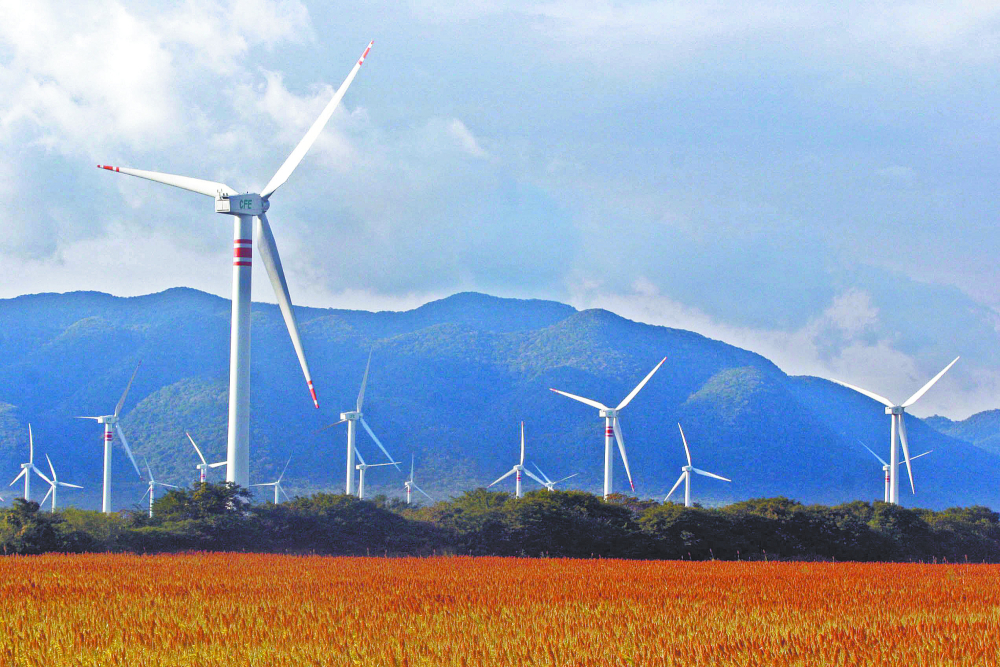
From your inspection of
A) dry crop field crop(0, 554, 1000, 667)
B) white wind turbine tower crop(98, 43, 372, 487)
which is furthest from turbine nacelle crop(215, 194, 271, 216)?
dry crop field crop(0, 554, 1000, 667)

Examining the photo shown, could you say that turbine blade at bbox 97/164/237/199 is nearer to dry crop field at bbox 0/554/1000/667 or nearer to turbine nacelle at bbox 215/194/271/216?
turbine nacelle at bbox 215/194/271/216

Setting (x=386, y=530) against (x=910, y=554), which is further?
(x=910, y=554)

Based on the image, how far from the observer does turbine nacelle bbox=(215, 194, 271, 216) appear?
74.6 m

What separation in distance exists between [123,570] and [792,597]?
2299 centimetres

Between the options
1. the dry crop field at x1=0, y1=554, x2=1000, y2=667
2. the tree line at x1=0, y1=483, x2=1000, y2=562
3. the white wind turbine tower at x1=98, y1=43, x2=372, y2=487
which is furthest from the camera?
the white wind turbine tower at x1=98, y1=43, x2=372, y2=487

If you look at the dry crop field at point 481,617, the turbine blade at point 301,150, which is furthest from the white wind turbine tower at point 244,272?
the dry crop field at point 481,617

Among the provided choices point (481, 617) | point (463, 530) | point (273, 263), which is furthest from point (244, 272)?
point (481, 617)

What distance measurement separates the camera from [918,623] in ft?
87.4

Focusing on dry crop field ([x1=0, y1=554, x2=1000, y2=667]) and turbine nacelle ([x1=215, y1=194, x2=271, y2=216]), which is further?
turbine nacelle ([x1=215, y1=194, x2=271, y2=216])

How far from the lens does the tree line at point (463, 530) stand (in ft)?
203

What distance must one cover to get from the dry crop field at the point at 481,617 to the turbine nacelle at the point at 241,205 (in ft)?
110

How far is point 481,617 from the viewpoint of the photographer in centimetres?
2719

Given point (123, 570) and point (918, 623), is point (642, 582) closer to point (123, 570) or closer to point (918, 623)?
point (918, 623)

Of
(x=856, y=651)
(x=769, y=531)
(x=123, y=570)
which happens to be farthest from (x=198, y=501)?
(x=856, y=651)
